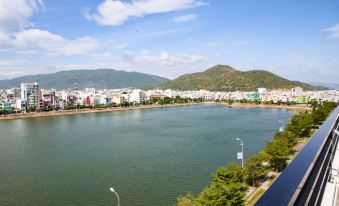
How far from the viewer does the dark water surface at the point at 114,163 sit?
21.0ft

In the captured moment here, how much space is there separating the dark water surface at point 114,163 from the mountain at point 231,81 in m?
45.6

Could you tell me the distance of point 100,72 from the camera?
169m

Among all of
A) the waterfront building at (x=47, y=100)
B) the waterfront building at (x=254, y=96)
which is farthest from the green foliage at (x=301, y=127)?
the waterfront building at (x=254, y=96)

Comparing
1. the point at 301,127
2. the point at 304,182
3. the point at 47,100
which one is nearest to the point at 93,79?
the point at 47,100

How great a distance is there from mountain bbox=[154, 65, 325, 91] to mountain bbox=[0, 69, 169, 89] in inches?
2439

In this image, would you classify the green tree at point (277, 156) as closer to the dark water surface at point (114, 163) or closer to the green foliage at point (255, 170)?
the green foliage at point (255, 170)

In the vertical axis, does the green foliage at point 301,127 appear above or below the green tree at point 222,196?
above

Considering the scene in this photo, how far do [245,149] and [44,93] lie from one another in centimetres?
2489

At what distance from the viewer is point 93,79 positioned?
153 metres

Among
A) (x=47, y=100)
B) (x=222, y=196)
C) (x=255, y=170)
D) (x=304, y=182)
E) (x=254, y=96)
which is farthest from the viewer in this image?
(x=254, y=96)

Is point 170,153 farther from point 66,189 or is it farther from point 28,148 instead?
point 28,148

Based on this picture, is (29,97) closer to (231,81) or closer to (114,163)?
(114,163)

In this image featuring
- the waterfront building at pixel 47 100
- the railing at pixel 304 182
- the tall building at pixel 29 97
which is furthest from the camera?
the waterfront building at pixel 47 100

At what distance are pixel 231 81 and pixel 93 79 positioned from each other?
101 meters
